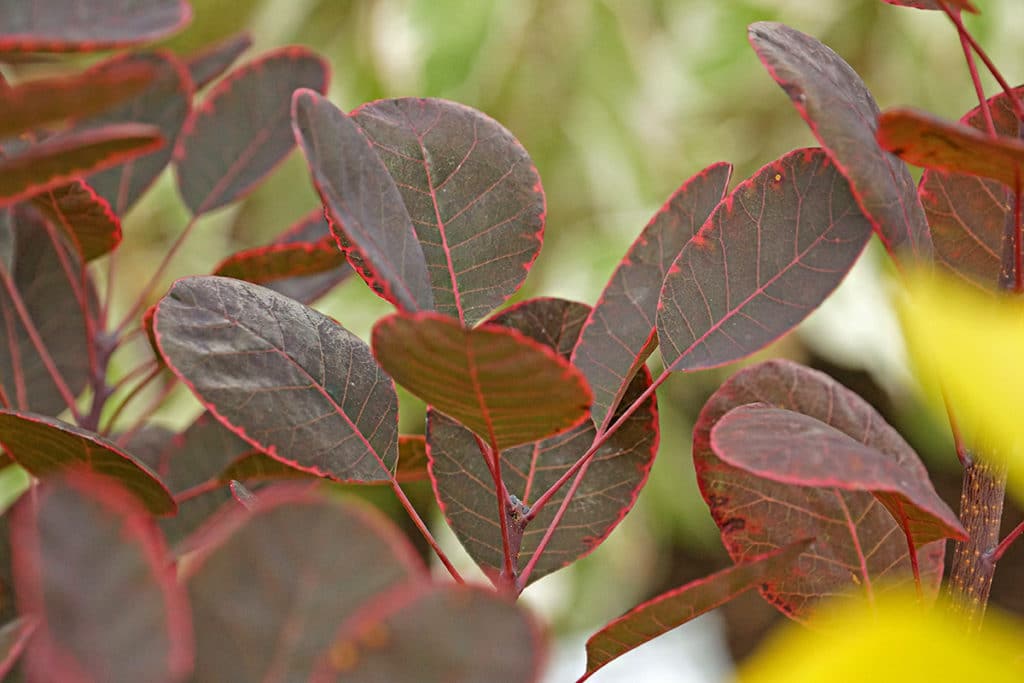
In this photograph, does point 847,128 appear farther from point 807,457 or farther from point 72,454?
point 72,454

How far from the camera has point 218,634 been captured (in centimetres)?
19

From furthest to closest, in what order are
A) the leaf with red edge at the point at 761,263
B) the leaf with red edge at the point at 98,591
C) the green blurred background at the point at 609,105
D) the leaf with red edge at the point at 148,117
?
the green blurred background at the point at 609,105
the leaf with red edge at the point at 148,117
the leaf with red edge at the point at 761,263
the leaf with red edge at the point at 98,591

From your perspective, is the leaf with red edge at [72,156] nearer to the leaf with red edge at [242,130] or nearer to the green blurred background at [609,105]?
the leaf with red edge at [242,130]

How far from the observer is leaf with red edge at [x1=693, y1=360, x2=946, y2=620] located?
12.7 inches

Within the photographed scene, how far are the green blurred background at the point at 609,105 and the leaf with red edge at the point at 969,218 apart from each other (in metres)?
Result: 1.04

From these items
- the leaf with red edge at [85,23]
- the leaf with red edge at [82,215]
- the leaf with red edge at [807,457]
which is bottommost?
the leaf with red edge at [82,215]

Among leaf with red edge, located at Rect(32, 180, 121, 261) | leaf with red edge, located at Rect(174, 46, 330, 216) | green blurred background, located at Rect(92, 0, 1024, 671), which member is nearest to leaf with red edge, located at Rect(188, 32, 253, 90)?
leaf with red edge, located at Rect(174, 46, 330, 216)

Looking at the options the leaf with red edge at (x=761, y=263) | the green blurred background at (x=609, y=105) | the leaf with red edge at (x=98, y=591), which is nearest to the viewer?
the leaf with red edge at (x=98, y=591)

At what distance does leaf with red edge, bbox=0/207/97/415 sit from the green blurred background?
98 centimetres

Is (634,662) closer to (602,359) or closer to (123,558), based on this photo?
(602,359)

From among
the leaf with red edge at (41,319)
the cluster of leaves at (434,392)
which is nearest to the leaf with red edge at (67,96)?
the cluster of leaves at (434,392)

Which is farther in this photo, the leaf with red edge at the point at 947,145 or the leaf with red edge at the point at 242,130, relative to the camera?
the leaf with red edge at the point at 242,130

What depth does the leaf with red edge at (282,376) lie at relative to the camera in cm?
26

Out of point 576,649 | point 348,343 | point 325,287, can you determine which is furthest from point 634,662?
point 348,343
